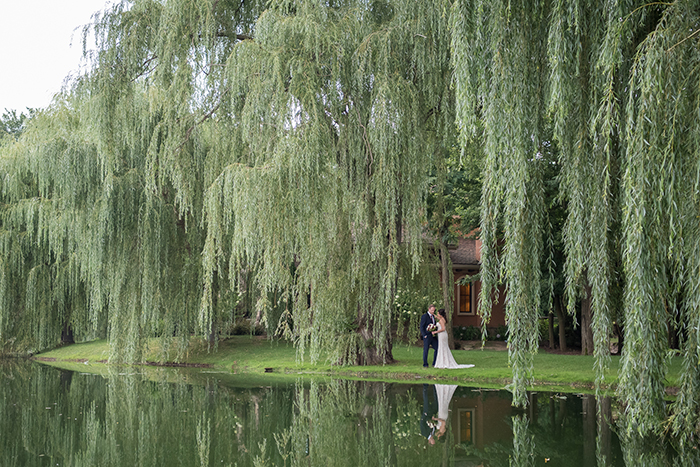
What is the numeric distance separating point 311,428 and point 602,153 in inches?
191

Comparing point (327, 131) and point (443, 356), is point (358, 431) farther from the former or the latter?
point (443, 356)

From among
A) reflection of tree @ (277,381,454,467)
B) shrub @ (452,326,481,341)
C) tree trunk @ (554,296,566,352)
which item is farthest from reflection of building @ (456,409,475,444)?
shrub @ (452,326,481,341)

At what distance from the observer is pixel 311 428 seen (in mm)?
8102

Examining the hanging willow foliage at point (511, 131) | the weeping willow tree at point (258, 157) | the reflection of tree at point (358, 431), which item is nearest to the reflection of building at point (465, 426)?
the reflection of tree at point (358, 431)

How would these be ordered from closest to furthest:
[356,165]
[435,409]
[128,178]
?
[435,409]
[356,165]
[128,178]

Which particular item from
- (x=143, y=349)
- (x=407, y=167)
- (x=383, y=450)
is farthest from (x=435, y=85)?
(x=143, y=349)

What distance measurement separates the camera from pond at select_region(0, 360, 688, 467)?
252 inches

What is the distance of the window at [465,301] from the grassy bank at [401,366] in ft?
22.5

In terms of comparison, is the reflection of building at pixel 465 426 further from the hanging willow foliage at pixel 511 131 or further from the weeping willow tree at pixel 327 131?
the weeping willow tree at pixel 327 131

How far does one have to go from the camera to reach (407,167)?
10656 millimetres

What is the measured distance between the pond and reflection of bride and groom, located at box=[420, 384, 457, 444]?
0.02 metres

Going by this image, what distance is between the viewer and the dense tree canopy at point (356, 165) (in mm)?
5199

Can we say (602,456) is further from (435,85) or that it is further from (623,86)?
(435,85)

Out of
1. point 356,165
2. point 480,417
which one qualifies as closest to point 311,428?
point 480,417
